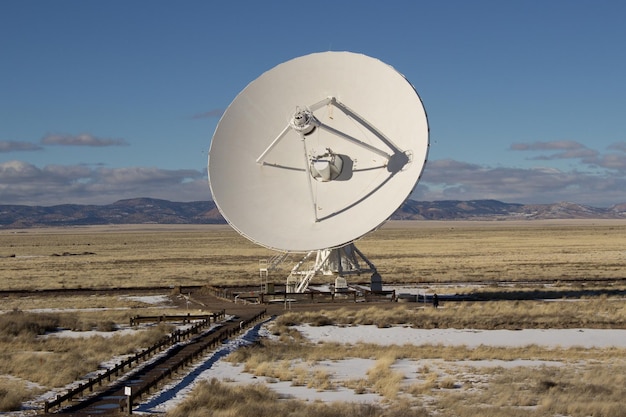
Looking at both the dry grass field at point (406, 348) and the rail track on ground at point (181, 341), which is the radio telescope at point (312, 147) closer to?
the rail track on ground at point (181, 341)

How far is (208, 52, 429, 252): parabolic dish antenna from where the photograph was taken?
4312cm

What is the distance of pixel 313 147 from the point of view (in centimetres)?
4603

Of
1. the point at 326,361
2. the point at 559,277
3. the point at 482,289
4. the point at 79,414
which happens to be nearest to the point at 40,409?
the point at 79,414

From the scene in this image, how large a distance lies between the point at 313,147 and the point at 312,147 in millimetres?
54

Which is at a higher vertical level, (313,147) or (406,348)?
(313,147)

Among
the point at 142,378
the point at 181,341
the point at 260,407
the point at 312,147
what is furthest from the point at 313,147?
the point at 260,407

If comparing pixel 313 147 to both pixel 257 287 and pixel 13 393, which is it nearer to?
pixel 257 287

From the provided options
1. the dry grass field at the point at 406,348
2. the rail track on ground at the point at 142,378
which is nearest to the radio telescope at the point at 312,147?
the dry grass field at the point at 406,348

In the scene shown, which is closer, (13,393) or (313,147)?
(13,393)

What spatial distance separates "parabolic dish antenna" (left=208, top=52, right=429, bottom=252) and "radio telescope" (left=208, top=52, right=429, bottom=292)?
53 mm

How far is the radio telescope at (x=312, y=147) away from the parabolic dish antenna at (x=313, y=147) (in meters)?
0.05

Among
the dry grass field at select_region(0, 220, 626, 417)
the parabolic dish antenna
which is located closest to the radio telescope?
the parabolic dish antenna

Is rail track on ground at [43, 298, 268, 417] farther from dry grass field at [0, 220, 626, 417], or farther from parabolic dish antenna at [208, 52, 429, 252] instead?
parabolic dish antenna at [208, 52, 429, 252]

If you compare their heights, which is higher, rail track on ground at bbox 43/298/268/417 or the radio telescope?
the radio telescope
